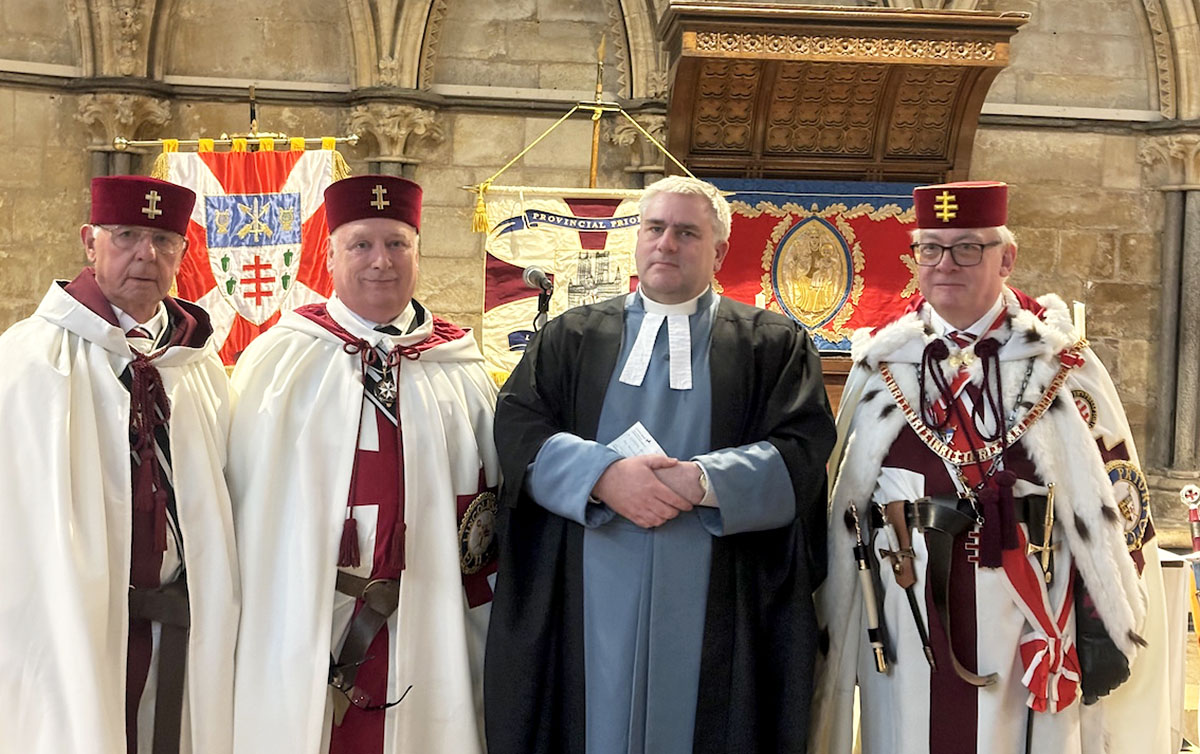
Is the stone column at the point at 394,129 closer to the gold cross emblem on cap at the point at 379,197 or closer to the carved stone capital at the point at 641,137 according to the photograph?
the carved stone capital at the point at 641,137

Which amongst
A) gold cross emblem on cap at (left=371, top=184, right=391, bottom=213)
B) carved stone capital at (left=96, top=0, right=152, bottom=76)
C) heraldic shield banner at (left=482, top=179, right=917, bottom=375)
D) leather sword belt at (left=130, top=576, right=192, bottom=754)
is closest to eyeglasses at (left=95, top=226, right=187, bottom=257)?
gold cross emblem on cap at (left=371, top=184, right=391, bottom=213)

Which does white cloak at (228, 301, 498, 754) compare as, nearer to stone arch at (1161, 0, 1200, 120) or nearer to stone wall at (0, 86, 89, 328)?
stone wall at (0, 86, 89, 328)

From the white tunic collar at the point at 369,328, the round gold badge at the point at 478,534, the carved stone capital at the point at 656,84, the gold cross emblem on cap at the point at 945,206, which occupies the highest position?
the carved stone capital at the point at 656,84

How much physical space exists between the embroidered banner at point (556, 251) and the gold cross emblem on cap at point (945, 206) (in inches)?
99.9

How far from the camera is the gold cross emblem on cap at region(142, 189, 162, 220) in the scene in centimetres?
223

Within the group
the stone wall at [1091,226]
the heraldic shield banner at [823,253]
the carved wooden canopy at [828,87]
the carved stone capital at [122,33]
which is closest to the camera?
the carved wooden canopy at [828,87]

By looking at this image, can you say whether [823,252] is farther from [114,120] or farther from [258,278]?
[114,120]

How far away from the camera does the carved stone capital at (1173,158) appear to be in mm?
6266

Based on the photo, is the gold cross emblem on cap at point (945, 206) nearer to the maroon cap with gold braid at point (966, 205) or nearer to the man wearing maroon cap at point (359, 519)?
the maroon cap with gold braid at point (966, 205)

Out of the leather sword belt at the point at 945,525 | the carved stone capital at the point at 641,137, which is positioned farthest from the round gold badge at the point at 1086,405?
the carved stone capital at the point at 641,137

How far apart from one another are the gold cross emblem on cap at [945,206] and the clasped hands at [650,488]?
0.78 meters

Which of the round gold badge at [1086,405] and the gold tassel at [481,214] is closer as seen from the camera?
the round gold badge at [1086,405]

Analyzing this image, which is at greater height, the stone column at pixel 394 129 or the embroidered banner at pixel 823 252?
the stone column at pixel 394 129

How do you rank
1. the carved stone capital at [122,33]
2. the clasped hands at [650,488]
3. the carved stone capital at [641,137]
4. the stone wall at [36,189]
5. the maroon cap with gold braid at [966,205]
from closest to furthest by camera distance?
the clasped hands at [650,488], the maroon cap with gold braid at [966,205], the carved stone capital at [122,33], the stone wall at [36,189], the carved stone capital at [641,137]
